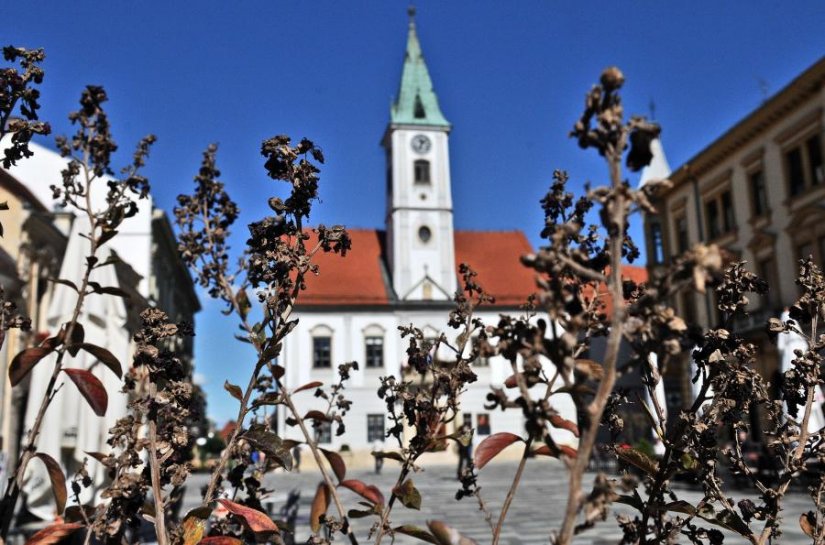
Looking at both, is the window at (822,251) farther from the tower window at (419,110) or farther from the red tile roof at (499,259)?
the tower window at (419,110)

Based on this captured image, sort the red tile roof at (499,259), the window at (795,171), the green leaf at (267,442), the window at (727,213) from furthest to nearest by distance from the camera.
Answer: the red tile roof at (499,259) → the window at (727,213) → the window at (795,171) → the green leaf at (267,442)

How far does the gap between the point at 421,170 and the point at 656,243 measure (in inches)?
571

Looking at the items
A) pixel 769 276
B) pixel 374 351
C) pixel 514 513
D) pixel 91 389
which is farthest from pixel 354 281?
pixel 91 389

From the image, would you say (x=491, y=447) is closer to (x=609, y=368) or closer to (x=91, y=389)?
(x=609, y=368)

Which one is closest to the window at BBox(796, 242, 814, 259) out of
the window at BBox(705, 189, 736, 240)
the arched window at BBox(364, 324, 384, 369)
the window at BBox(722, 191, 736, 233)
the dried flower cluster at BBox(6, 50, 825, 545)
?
the window at BBox(705, 189, 736, 240)

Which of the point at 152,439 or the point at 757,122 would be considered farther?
the point at 757,122

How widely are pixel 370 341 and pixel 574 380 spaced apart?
1461 inches

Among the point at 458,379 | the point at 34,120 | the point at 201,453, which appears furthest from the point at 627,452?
the point at 201,453

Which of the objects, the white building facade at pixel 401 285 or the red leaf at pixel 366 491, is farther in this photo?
the white building facade at pixel 401 285

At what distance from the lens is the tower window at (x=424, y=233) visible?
39.7 metres

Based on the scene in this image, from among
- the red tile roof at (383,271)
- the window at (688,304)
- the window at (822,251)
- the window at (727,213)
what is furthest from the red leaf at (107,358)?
the red tile roof at (383,271)

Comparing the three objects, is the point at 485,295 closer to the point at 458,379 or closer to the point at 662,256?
the point at 458,379

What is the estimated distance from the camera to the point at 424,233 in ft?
130

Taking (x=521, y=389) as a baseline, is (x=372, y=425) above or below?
below
